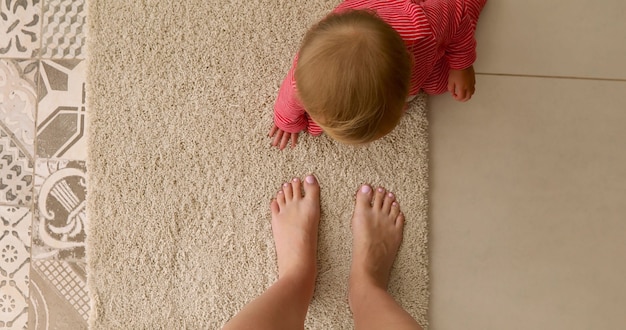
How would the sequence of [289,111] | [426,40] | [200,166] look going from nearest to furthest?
1. [426,40]
2. [289,111]
3. [200,166]

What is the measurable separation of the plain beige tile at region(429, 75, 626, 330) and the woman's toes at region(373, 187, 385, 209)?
94 mm

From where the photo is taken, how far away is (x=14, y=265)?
0.90m

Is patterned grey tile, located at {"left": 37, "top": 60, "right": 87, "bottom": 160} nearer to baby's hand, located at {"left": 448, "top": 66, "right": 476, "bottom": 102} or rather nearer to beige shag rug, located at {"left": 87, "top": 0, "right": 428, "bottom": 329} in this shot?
beige shag rug, located at {"left": 87, "top": 0, "right": 428, "bottom": 329}

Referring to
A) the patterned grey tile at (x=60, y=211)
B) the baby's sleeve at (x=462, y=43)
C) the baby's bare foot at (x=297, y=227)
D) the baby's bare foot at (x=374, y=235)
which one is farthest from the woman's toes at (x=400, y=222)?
the patterned grey tile at (x=60, y=211)

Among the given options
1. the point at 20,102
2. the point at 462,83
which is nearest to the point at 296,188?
the point at 462,83

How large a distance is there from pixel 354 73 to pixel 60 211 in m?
0.66

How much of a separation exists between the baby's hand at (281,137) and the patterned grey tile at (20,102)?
46cm

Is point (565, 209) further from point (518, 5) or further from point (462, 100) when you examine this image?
point (518, 5)

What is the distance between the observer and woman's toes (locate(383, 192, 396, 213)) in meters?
0.87

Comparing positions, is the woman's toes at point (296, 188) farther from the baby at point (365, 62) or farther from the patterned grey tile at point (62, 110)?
the patterned grey tile at point (62, 110)

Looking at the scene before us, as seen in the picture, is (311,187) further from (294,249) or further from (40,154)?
(40,154)

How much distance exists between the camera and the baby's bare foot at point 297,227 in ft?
2.76

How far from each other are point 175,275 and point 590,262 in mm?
755

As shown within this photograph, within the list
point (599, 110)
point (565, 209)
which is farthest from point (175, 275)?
point (599, 110)
